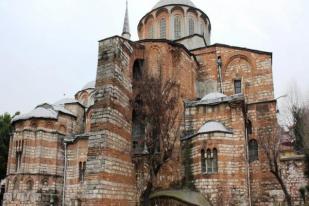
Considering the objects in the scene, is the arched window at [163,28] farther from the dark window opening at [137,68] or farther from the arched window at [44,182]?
the arched window at [44,182]

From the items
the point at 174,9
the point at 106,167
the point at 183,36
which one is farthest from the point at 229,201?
the point at 174,9

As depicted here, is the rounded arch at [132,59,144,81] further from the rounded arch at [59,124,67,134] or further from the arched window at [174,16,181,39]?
the rounded arch at [59,124,67,134]

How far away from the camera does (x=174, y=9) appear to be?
97.0 feet

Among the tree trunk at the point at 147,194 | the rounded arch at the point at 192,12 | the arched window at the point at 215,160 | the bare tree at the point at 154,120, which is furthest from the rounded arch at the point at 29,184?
the rounded arch at the point at 192,12

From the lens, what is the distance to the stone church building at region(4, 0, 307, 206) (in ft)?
52.6

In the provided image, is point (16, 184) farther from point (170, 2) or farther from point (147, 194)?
point (170, 2)

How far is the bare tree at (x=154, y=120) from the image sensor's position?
1648 centimetres

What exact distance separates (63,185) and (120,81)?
1274 centimetres

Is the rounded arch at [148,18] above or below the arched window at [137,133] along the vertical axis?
above

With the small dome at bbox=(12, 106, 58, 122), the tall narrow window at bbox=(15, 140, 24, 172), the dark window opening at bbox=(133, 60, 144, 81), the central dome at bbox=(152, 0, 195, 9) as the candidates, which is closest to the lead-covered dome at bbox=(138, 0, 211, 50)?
the central dome at bbox=(152, 0, 195, 9)

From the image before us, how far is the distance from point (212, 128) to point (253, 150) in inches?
167

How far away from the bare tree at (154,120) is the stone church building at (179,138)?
0.71 m

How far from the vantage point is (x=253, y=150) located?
70.7 ft

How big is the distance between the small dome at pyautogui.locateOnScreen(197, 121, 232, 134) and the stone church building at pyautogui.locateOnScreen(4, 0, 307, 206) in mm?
59
